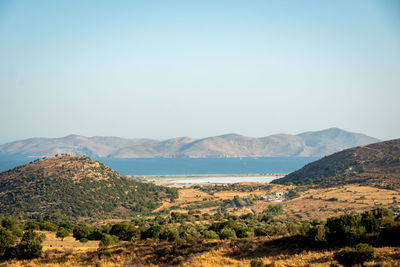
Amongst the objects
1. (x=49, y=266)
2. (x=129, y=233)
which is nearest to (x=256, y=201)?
(x=129, y=233)

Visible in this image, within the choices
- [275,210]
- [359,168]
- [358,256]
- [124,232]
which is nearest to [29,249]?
[124,232]

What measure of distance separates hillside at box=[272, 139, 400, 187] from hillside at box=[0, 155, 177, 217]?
5147cm

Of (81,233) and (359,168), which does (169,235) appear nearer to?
(81,233)

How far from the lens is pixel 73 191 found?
8088 centimetres

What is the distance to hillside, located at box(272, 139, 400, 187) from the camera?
88.8m

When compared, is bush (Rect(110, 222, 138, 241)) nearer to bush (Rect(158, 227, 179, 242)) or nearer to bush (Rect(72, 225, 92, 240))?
bush (Rect(72, 225, 92, 240))

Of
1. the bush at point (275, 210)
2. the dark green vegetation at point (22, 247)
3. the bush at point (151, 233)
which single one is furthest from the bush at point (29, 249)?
the bush at point (275, 210)

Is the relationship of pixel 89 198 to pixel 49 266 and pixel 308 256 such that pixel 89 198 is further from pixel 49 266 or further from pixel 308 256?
pixel 308 256

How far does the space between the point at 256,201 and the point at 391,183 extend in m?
33.7

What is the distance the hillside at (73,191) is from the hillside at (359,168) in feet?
169

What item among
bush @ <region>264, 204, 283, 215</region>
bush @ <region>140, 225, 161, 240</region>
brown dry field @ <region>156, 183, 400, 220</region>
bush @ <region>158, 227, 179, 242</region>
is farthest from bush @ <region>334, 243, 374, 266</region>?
bush @ <region>264, 204, 283, 215</region>

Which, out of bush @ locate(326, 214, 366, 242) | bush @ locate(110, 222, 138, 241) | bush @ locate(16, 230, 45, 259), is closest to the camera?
bush @ locate(326, 214, 366, 242)

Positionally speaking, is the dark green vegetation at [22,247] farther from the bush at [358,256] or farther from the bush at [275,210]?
the bush at [275,210]

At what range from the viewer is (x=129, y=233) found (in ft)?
103
